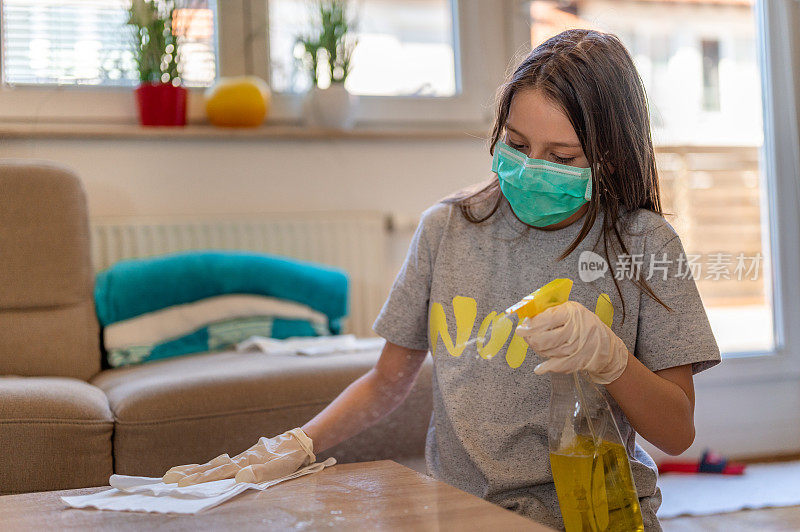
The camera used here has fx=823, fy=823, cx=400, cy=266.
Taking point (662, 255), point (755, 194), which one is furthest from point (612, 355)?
point (755, 194)

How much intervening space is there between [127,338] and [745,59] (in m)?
2.21

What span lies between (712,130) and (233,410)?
78.2 inches

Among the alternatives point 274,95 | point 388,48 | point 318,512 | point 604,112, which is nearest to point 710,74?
point 388,48

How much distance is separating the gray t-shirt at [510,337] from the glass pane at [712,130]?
68.3 inches

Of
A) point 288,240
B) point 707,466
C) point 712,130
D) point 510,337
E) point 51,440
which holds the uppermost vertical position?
point 712,130

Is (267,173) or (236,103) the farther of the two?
(267,173)

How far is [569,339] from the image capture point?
864mm

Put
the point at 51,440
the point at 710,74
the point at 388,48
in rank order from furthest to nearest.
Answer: the point at 710,74 < the point at 388,48 < the point at 51,440

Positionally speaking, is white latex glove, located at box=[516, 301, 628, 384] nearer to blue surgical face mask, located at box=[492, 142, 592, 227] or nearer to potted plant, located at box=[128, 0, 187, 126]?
blue surgical face mask, located at box=[492, 142, 592, 227]

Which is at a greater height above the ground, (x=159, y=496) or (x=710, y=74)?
(x=710, y=74)

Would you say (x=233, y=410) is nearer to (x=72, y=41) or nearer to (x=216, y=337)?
(x=216, y=337)

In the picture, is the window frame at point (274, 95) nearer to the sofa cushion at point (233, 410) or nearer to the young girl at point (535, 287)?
the sofa cushion at point (233, 410)

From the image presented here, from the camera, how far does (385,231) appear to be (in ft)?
8.48

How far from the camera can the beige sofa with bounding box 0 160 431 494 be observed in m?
1.40
